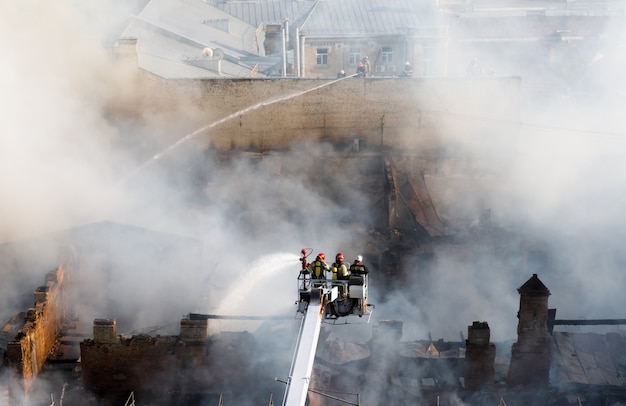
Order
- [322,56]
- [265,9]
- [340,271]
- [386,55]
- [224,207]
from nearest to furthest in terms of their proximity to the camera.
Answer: [340,271] → [224,207] → [386,55] → [322,56] → [265,9]

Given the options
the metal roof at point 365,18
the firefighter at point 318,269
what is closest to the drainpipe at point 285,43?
the metal roof at point 365,18

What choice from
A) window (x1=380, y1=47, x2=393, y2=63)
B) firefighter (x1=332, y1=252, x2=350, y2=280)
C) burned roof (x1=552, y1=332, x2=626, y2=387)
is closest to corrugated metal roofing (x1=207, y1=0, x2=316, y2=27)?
window (x1=380, y1=47, x2=393, y2=63)

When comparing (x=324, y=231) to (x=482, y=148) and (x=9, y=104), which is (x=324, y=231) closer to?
(x=482, y=148)

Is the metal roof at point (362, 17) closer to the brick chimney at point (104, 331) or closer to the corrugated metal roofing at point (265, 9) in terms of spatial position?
the corrugated metal roofing at point (265, 9)

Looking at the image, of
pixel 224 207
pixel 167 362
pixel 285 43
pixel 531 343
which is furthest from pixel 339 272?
pixel 285 43

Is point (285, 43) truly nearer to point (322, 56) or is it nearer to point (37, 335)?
point (322, 56)
